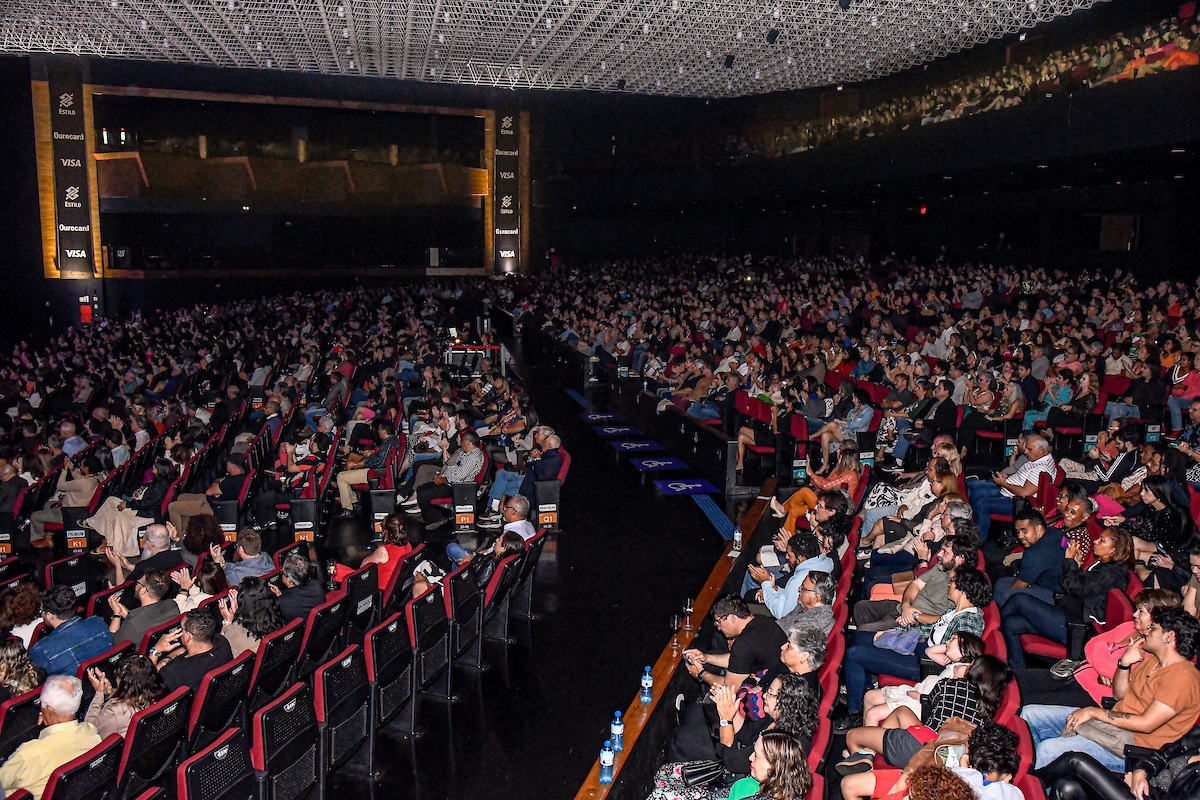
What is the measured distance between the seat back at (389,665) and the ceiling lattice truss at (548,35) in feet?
52.1

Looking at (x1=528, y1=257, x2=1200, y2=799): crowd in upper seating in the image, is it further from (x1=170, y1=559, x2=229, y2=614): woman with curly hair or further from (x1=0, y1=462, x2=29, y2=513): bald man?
(x1=0, y1=462, x2=29, y2=513): bald man

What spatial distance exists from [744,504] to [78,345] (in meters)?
19.0

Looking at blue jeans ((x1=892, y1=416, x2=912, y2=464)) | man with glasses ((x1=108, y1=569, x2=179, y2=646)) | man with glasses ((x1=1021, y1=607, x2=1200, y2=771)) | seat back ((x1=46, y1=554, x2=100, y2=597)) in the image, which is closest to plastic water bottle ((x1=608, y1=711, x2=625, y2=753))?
man with glasses ((x1=1021, y1=607, x2=1200, y2=771))

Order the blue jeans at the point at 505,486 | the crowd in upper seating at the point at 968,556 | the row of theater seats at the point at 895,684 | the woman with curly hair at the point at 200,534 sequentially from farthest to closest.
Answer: the blue jeans at the point at 505,486, the woman with curly hair at the point at 200,534, the crowd in upper seating at the point at 968,556, the row of theater seats at the point at 895,684

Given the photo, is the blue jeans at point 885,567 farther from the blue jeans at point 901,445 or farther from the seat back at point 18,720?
the seat back at point 18,720

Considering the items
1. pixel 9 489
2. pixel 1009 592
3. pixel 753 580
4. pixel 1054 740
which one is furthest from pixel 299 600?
pixel 9 489

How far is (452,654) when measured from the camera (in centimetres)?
540

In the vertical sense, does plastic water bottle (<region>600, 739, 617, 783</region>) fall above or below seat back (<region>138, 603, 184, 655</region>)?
below

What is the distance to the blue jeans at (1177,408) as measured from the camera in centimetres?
945

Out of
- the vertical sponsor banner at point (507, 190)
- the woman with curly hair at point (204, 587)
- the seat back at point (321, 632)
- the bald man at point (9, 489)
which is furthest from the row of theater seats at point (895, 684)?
the vertical sponsor banner at point (507, 190)

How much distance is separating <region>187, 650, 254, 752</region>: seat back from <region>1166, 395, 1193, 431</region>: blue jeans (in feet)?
28.9

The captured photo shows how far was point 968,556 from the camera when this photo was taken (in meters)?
5.22

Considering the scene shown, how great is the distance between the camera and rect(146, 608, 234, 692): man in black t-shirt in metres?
4.50

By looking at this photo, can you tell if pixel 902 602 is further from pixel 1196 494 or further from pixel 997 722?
pixel 1196 494
